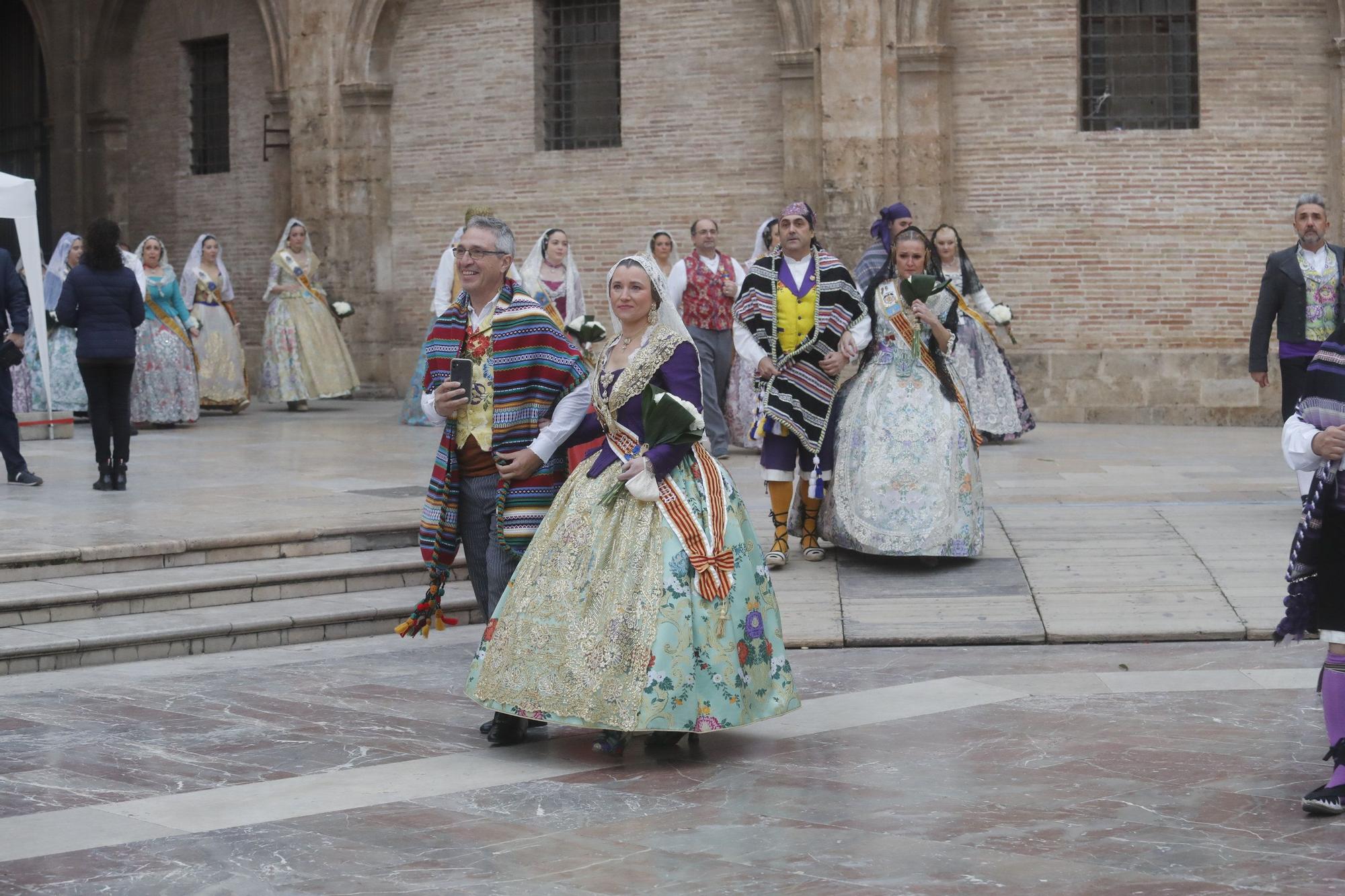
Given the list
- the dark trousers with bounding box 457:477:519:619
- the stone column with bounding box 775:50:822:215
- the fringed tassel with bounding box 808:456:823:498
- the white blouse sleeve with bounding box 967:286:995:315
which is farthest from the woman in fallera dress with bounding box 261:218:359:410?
the dark trousers with bounding box 457:477:519:619

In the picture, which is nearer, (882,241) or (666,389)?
(666,389)

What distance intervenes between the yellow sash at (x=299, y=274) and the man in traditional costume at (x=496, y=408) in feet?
38.6

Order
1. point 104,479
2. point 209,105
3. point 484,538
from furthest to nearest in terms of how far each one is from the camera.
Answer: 1. point 209,105
2. point 104,479
3. point 484,538

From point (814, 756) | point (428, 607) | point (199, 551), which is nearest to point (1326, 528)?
point (814, 756)

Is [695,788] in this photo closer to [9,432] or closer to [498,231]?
[498,231]

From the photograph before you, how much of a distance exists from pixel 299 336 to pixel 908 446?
34.3 feet

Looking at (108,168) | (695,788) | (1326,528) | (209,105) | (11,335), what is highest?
(209,105)

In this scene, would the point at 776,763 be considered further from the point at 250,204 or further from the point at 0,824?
the point at 250,204

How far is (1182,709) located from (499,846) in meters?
2.88

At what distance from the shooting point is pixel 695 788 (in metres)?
5.77

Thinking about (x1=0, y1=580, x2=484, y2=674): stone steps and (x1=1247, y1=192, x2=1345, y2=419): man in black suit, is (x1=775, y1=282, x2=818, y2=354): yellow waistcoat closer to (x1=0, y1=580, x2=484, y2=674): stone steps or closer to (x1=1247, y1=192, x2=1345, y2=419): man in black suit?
(x1=0, y1=580, x2=484, y2=674): stone steps

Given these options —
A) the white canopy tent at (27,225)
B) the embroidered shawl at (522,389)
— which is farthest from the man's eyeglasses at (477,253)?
the white canopy tent at (27,225)

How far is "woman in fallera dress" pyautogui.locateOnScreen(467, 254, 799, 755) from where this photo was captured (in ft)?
19.7

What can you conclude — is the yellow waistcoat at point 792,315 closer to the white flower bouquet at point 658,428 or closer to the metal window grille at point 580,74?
the white flower bouquet at point 658,428
